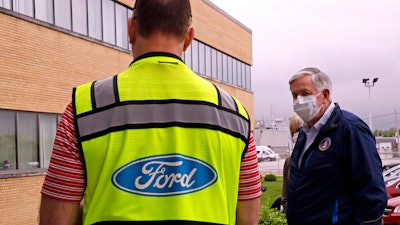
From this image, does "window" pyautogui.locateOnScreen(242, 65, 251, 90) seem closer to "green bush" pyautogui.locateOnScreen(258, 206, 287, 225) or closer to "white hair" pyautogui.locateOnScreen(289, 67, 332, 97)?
"green bush" pyautogui.locateOnScreen(258, 206, 287, 225)

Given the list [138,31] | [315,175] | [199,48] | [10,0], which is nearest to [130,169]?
[138,31]

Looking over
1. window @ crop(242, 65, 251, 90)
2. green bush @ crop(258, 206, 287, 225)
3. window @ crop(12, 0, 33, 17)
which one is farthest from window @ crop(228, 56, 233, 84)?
green bush @ crop(258, 206, 287, 225)

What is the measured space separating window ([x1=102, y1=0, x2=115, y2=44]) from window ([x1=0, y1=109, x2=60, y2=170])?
147 inches

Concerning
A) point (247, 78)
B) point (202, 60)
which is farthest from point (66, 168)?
point (247, 78)

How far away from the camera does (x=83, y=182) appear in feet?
4.85

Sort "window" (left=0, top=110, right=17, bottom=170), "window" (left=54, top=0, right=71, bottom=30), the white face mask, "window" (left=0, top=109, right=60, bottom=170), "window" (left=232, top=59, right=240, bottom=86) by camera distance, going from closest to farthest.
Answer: the white face mask
"window" (left=0, top=110, right=17, bottom=170)
"window" (left=0, top=109, right=60, bottom=170)
"window" (left=54, top=0, right=71, bottom=30)
"window" (left=232, top=59, right=240, bottom=86)

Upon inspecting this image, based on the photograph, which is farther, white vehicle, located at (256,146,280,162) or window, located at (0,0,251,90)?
white vehicle, located at (256,146,280,162)

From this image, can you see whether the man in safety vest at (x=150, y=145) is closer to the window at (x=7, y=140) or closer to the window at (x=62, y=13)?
the window at (x=7, y=140)

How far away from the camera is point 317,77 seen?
3.79m

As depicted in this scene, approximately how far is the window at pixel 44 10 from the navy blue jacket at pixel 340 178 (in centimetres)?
1177

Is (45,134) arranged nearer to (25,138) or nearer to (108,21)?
(25,138)

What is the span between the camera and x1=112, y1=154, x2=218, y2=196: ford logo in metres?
1.45

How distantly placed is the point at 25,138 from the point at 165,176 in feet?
43.2

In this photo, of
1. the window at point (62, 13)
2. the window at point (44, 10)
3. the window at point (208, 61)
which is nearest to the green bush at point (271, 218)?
the window at point (44, 10)
